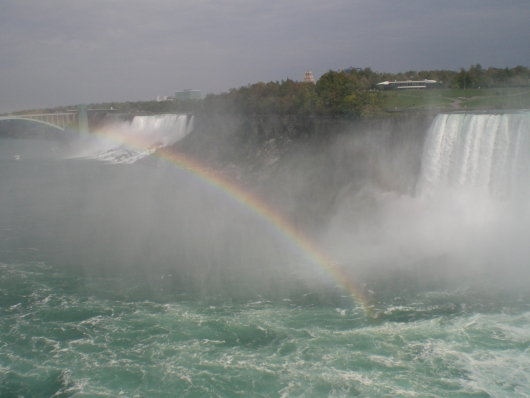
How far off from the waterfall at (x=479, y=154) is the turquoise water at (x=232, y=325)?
6.20m

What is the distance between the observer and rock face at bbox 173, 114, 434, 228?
26.7m

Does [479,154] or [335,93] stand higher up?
[335,93]

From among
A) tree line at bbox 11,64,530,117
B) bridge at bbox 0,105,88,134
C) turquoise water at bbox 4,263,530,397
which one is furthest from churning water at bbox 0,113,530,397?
bridge at bbox 0,105,88,134

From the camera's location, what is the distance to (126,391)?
408 inches

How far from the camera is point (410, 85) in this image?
47.9 m

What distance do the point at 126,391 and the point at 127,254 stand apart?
32.2 feet

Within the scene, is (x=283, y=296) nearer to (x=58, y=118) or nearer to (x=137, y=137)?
(x=137, y=137)

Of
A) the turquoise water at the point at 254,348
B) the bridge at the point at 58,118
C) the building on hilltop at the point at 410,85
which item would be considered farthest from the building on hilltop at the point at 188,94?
the turquoise water at the point at 254,348

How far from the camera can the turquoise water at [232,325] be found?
10.6m

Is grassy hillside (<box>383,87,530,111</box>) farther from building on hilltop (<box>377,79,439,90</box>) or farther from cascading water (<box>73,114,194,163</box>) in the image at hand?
cascading water (<box>73,114,194,163</box>)

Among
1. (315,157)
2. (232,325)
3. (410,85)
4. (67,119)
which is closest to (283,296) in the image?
(232,325)

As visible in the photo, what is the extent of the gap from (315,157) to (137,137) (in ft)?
114

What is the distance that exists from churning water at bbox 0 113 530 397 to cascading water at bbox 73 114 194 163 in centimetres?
2766

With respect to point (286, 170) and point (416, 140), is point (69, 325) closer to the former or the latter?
point (416, 140)
